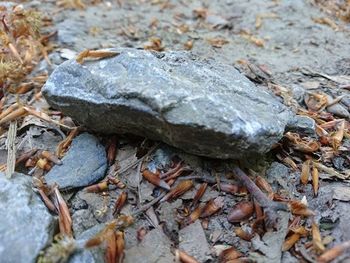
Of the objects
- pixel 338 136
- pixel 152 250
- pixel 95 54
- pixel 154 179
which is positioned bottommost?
pixel 152 250

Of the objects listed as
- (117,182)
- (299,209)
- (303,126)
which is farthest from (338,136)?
(117,182)

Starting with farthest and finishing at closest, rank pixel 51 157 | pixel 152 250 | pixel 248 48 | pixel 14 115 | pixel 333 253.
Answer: pixel 248 48 → pixel 14 115 → pixel 51 157 → pixel 152 250 → pixel 333 253

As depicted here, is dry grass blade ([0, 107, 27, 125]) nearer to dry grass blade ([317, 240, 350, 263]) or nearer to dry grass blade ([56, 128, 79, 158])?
dry grass blade ([56, 128, 79, 158])

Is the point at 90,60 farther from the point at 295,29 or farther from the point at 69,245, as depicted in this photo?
the point at 295,29

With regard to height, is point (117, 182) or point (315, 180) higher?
point (315, 180)

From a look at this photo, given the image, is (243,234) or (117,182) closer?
(243,234)

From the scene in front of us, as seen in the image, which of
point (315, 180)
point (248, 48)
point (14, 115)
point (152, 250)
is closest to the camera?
point (152, 250)

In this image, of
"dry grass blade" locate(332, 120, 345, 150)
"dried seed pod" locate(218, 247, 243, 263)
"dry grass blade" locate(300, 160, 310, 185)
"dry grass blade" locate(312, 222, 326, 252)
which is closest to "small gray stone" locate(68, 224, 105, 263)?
"dried seed pod" locate(218, 247, 243, 263)

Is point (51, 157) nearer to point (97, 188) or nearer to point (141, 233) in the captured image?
point (97, 188)
